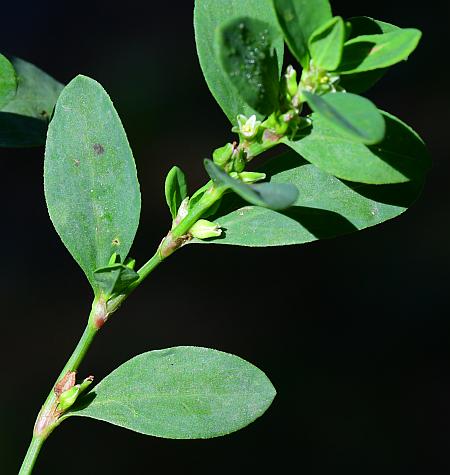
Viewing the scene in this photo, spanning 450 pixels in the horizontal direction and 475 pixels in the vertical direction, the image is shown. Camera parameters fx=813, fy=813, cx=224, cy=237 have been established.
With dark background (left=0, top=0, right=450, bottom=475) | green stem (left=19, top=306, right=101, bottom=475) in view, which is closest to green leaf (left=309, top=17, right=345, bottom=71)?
green stem (left=19, top=306, right=101, bottom=475)

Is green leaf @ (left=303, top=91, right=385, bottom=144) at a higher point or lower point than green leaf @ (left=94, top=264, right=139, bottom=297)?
higher

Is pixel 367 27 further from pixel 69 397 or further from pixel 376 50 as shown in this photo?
pixel 69 397

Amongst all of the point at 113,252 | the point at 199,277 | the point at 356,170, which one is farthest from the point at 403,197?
the point at 199,277

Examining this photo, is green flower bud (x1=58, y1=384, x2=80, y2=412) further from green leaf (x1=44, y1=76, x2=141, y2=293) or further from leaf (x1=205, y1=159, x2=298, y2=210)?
leaf (x1=205, y1=159, x2=298, y2=210)

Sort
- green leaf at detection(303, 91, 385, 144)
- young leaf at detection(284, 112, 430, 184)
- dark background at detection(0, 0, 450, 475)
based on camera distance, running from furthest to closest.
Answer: dark background at detection(0, 0, 450, 475) → young leaf at detection(284, 112, 430, 184) → green leaf at detection(303, 91, 385, 144)

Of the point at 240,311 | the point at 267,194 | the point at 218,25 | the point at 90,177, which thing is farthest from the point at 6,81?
the point at 240,311

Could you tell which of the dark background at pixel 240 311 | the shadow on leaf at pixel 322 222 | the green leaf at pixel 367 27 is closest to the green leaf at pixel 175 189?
the shadow on leaf at pixel 322 222
